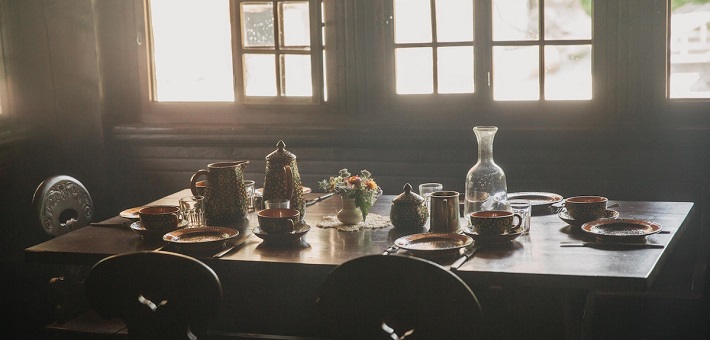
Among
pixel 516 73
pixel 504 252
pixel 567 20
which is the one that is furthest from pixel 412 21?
pixel 504 252

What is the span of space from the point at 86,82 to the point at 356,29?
1.50 meters

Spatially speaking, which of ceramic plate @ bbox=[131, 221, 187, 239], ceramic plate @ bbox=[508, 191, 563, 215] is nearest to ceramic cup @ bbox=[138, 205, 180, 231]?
ceramic plate @ bbox=[131, 221, 187, 239]

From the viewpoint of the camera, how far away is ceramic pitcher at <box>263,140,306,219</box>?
300cm

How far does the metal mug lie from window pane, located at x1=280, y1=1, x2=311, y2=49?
187cm

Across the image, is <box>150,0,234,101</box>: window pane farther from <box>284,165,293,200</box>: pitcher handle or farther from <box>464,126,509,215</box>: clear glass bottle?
<box>464,126,509,215</box>: clear glass bottle

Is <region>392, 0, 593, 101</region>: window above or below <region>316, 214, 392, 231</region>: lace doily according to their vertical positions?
above

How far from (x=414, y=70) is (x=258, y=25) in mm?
830

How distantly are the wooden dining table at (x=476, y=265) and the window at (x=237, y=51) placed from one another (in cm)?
133

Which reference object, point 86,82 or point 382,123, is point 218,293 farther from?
point 86,82

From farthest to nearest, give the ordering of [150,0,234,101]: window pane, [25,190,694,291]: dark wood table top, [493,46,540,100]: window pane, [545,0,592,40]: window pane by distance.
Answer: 1. [150,0,234,101]: window pane
2. [493,46,540,100]: window pane
3. [545,0,592,40]: window pane
4. [25,190,694,291]: dark wood table top

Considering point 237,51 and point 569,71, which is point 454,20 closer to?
point 569,71

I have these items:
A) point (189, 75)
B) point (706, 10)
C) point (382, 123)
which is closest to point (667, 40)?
point (706, 10)

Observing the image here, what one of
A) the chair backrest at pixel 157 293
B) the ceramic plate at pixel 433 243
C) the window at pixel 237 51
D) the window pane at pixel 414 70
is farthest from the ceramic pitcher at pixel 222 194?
the window pane at pixel 414 70

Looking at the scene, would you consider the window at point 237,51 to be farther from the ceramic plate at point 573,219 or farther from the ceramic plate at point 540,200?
the ceramic plate at point 573,219
